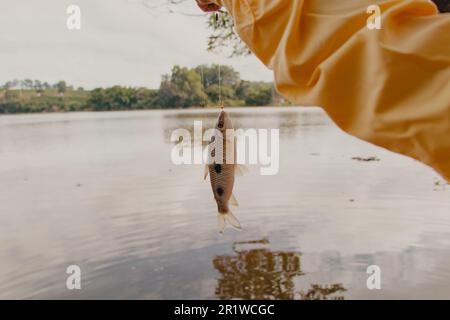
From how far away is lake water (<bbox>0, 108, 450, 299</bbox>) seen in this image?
755cm

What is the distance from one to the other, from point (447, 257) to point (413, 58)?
821 cm

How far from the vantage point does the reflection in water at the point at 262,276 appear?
23.6ft

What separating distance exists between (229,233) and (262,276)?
194 cm

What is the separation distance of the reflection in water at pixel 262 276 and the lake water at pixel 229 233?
2cm

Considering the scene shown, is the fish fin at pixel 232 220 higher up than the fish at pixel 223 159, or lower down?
lower down

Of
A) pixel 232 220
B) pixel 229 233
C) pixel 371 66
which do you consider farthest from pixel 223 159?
pixel 229 233

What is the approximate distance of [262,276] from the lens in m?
7.67

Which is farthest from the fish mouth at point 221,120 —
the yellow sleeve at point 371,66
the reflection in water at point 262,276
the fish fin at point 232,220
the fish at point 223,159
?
the reflection in water at point 262,276

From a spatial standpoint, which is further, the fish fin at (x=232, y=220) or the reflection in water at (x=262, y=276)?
the reflection in water at (x=262, y=276)

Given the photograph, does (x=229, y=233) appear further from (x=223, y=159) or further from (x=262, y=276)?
(x=223, y=159)

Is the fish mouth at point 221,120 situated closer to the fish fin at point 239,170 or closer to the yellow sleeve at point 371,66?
the fish fin at point 239,170

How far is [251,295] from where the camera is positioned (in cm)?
714

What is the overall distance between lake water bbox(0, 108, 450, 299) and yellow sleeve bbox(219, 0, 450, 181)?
6.43 m

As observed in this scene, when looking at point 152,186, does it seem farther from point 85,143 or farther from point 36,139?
point 36,139
